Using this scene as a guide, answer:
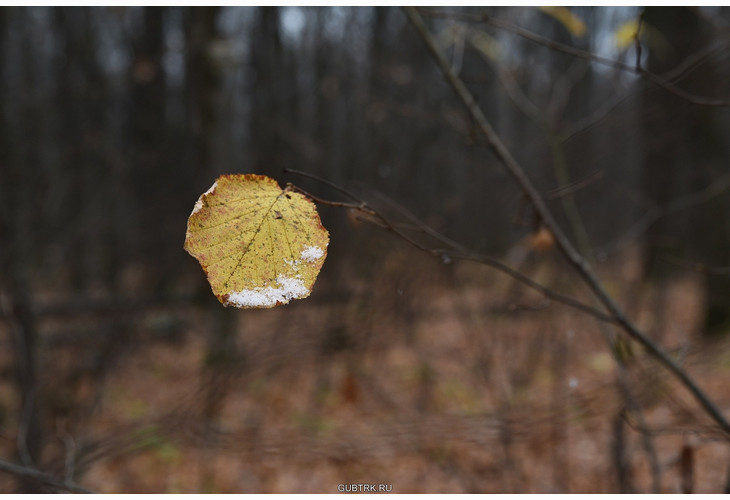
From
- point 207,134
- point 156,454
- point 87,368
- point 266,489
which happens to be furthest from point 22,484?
point 207,134

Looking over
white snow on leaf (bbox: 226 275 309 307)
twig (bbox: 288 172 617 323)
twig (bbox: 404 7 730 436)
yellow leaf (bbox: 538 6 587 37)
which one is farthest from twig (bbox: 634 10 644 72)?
white snow on leaf (bbox: 226 275 309 307)

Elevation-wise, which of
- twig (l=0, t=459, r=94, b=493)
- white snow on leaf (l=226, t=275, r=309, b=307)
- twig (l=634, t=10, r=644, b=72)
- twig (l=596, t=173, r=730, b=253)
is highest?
twig (l=596, t=173, r=730, b=253)

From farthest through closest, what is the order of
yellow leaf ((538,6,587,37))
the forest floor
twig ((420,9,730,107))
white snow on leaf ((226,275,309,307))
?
1. the forest floor
2. yellow leaf ((538,6,587,37))
3. twig ((420,9,730,107))
4. white snow on leaf ((226,275,309,307))

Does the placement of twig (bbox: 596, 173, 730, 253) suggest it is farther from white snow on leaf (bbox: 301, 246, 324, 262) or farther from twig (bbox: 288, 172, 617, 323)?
white snow on leaf (bbox: 301, 246, 324, 262)

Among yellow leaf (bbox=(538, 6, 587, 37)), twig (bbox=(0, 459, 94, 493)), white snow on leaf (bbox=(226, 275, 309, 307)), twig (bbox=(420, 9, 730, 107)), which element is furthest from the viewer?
yellow leaf (bbox=(538, 6, 587, 37))

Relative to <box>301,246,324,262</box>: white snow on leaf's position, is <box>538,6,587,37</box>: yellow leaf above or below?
above

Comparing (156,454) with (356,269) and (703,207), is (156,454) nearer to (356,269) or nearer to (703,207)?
(356,269)
